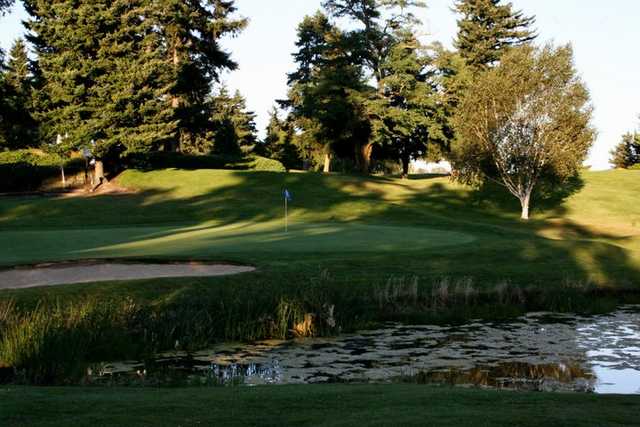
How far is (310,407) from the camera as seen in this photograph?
8.12m

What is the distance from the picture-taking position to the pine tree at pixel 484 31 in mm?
81562

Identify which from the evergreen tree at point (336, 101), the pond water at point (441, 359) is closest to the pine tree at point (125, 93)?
the evergreen tree at point (336, 101)

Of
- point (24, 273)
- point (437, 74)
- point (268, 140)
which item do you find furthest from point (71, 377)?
point (268, 140)

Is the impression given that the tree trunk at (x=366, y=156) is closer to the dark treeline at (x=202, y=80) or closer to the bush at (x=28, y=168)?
the dark treeline at (x=202, y=80)

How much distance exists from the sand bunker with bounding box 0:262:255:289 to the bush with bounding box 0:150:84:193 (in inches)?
1397

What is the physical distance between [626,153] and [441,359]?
84.7 m

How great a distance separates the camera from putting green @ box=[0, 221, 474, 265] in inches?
968

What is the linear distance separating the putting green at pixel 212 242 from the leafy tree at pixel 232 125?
54.9 meters

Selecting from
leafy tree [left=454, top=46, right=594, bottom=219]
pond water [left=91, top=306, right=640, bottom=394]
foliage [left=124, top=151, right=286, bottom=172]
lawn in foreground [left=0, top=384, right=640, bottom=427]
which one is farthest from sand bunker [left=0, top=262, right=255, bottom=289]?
foliage [left=124, top=151, right=286, bottom=172]

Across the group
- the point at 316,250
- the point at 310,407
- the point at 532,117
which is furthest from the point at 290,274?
the point at 532,117

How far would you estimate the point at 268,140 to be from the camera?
103812 mm

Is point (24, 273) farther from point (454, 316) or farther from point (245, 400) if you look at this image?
point (245, 400)

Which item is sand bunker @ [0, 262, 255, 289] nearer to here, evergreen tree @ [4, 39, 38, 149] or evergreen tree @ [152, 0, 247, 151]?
evergreen tree @ [4, 39, 38, 149]

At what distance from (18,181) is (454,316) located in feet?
144
